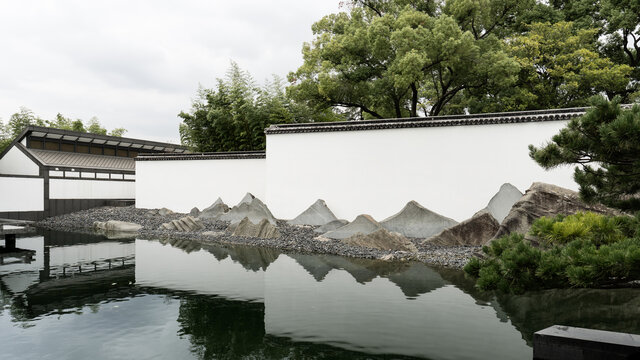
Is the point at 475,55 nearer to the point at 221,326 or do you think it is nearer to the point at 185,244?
the point at 185,244

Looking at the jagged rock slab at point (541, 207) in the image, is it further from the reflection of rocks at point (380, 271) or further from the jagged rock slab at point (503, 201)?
the reflection of rocks at point (380, 271)

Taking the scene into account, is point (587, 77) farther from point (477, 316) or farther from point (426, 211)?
point (477, 316)

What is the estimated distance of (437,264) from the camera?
761cm

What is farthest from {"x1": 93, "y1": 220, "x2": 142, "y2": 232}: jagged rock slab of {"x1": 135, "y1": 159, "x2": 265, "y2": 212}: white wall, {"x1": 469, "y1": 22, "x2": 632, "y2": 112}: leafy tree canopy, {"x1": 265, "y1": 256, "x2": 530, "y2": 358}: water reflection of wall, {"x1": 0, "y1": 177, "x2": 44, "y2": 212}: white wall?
{"x1": 469, "y1": 22, "x2": 632, "y2": 112}: leafy tree canopy

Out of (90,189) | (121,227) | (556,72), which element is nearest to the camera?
(121,227)

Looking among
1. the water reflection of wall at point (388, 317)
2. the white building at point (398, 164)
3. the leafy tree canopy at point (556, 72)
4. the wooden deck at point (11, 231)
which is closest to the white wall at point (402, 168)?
the white building at point (398, 164)

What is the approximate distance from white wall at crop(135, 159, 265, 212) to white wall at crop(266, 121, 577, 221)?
5.90ft

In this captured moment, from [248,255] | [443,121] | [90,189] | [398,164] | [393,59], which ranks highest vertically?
[393,59]

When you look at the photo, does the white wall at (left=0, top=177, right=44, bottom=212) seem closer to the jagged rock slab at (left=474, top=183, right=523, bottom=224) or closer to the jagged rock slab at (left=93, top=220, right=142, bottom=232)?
the jagged rock slab at (left=93, top=220, right=142, bottom=232)

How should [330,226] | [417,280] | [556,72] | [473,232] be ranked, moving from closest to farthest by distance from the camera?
[417,280] < [473,232] < [330,226] < [556,72]

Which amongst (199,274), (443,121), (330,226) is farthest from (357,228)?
(199,274)

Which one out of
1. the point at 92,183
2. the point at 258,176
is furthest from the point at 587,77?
the point at 92,183

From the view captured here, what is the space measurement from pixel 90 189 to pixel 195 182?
5207 mm

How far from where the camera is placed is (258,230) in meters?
10.8
